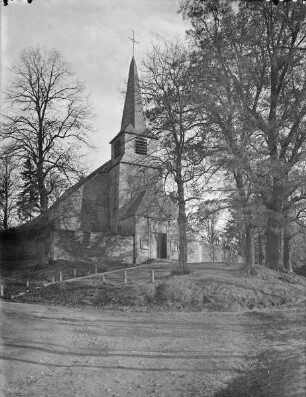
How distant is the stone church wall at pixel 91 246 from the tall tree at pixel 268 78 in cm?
1571

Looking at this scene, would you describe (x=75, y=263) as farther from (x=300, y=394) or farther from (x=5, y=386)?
(x=300, y=394)

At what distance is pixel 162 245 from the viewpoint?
1309 inches

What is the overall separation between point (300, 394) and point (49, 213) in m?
20.4

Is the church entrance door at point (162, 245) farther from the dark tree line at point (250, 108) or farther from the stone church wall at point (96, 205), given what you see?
the dark tree line at point (250, 108)

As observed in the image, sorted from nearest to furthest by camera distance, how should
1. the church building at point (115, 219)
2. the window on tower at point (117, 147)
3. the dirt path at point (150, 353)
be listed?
the dirt path at point (150, 353) → the church building at point (115, 219) → the window on tower at point (117, 147)

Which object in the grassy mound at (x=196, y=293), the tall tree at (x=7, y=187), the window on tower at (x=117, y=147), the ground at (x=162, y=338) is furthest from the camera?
the window on tower at (x=117, y=147)

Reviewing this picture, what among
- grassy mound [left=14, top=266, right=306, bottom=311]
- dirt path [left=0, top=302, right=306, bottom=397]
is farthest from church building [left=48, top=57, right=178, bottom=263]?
dirt path [left=0, top=302, right=306, bottom=397]

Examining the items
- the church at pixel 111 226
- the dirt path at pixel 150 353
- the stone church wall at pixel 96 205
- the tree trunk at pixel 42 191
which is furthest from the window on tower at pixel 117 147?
the dirt path at pixel 150 353

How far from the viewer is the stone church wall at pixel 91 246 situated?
29875 mm

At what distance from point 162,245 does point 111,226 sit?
4922 millimetres

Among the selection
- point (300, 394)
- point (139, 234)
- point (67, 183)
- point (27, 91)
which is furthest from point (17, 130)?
point (300, 394)

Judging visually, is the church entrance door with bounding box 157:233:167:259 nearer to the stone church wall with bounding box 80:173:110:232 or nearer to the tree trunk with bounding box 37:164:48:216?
the stone church wall with bounding box 80:173:110:232

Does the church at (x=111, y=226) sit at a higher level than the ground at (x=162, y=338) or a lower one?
higher

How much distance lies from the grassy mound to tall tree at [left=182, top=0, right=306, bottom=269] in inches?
83.8
